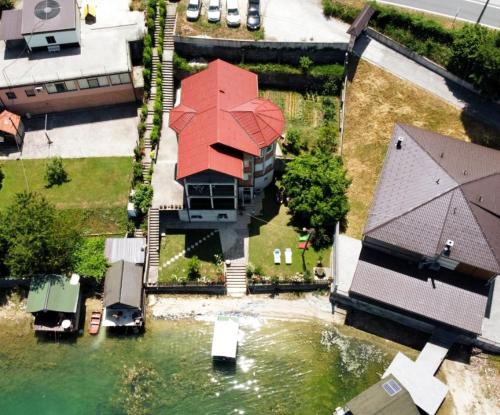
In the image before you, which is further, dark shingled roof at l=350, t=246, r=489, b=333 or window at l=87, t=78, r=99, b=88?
window at l=87, t=78, r=99, b=88

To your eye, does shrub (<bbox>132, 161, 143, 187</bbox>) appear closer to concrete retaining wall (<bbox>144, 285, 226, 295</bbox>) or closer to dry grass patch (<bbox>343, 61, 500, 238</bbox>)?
concrete retaining wall (<bbox>144, 285, 226, 295</bbox>)

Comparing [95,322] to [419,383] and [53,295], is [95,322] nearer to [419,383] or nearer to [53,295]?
[53,295]

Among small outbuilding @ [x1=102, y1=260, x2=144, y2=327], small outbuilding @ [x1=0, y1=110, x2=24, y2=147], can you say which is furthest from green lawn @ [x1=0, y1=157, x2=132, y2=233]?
small outbuilding @ [x1=102, y1=260, x2=144, y2=327]

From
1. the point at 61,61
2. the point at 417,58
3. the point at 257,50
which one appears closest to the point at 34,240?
the point at 61,61

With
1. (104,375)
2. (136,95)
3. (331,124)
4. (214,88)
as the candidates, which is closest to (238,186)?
(214,88)

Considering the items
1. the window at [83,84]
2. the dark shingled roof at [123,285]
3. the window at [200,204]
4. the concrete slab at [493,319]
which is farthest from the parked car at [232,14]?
the concrete slab at [493,319]

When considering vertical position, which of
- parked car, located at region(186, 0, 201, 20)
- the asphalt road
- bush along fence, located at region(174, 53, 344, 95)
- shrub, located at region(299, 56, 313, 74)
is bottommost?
bush along fence, located at region(174, 53, 344, 95)

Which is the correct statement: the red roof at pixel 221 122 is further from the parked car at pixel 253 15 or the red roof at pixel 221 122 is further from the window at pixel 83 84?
the window at pixel 83 84
